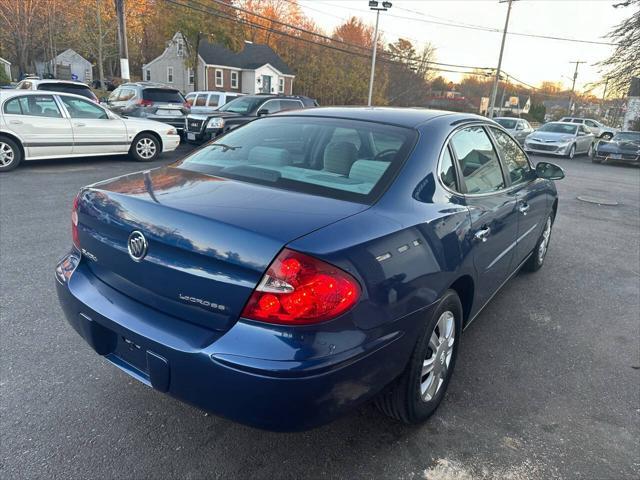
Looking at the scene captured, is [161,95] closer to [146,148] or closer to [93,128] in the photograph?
[146,148]

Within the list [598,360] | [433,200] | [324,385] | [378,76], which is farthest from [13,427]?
[378,76]

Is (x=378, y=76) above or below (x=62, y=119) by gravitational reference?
above

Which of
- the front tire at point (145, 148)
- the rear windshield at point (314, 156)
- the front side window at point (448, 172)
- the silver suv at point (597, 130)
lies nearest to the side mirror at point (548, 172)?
the front side window at point (448, 172)

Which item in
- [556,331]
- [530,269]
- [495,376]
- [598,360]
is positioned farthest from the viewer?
[530,269]

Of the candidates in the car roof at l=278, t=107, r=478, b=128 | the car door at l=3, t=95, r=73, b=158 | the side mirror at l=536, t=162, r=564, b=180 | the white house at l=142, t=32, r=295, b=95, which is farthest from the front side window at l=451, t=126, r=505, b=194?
the white house at l=142, t=32, r=295, b=95

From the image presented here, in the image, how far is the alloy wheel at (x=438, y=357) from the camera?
2480 mm

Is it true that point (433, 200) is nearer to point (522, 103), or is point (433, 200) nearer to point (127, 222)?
point (127, 222)

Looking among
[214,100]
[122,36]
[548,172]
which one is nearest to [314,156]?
[548,172]

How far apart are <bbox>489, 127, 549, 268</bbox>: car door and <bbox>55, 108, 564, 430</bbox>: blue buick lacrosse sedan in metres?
0.78

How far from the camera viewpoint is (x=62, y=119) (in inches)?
360

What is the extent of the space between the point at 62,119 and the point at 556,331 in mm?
9253

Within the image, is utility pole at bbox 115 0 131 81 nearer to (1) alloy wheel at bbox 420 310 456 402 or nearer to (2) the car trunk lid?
(2) the car trunk lid

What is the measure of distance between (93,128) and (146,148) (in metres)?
1.41

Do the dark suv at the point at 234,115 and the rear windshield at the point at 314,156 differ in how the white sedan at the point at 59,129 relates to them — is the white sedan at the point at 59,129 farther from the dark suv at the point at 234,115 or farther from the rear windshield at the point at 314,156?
the rear windshield at the point at 314,156
